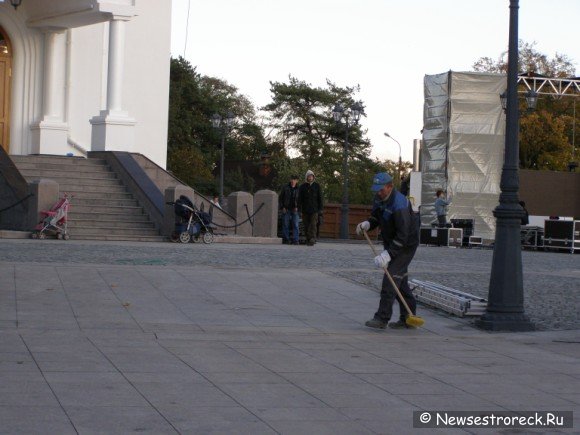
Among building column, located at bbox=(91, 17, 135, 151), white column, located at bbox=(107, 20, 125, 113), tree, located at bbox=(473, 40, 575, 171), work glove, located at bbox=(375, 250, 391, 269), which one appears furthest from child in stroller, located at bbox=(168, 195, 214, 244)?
tree, located at bbox=(473, 40, 575, 171)

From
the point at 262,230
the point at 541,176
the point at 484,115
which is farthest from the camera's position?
the point at 541,176

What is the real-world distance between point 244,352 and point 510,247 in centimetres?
383

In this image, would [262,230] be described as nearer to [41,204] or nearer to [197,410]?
[41,204]

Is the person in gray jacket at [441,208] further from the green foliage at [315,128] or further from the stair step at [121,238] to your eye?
the green foliage at [315,128]

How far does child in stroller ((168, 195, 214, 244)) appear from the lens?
2333 cm

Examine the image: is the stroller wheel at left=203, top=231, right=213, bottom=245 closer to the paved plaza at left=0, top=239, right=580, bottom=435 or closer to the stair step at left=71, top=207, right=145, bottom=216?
the stair step at left=71, top=207, right=145, bottom=216

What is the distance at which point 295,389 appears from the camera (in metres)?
8.04

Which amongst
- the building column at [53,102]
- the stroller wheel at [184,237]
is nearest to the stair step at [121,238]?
the stroller wheel at [184,237]

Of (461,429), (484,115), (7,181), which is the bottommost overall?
(461,429)

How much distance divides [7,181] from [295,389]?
1713 cm

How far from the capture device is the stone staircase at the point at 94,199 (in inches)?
941

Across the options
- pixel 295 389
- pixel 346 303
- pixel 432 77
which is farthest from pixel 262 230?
pixel 295 389

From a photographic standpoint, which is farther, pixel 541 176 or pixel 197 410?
pixel 541 176

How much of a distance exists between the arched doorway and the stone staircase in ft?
16.4
